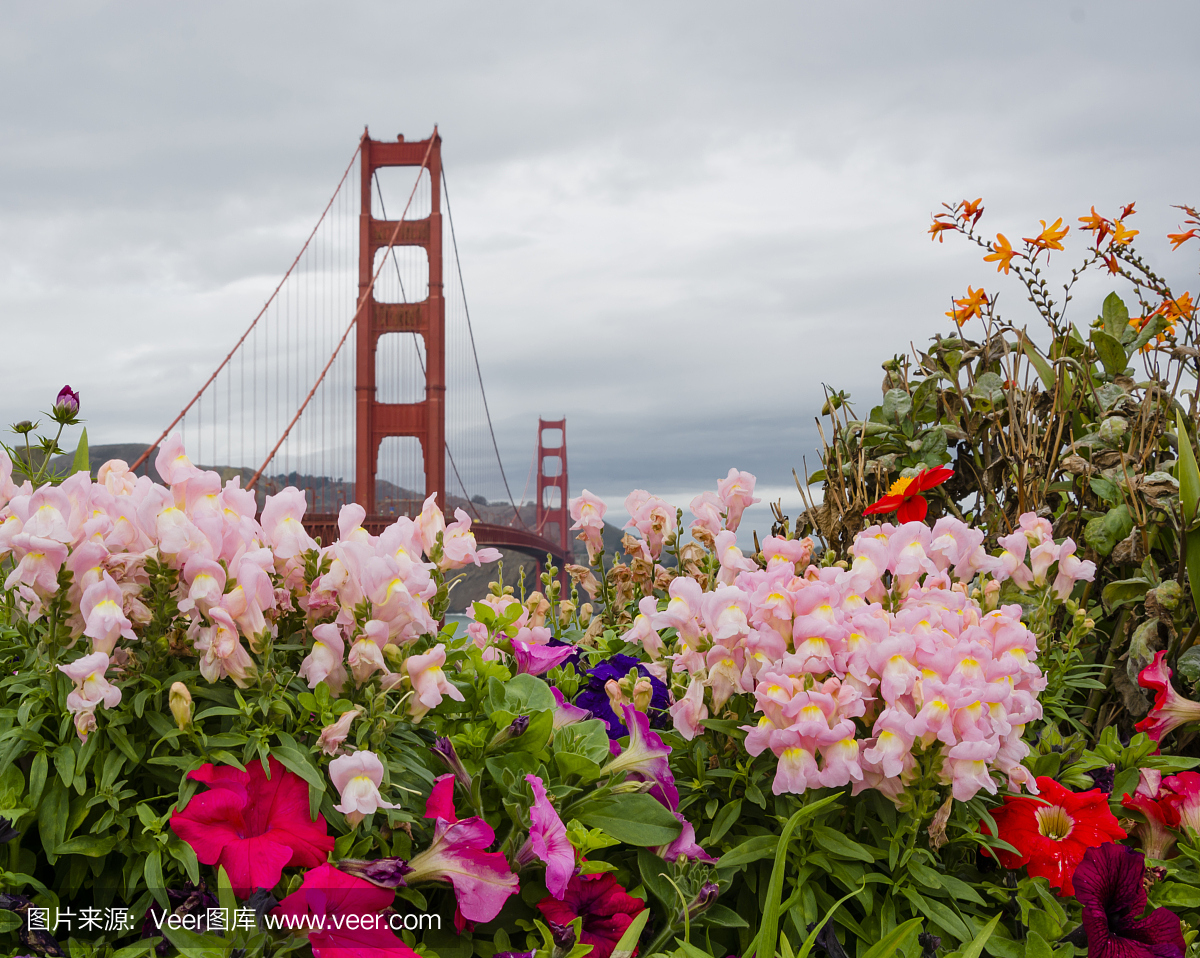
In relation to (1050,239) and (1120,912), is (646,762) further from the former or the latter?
(1050,239)

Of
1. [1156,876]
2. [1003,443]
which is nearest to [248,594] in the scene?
[1156,876]

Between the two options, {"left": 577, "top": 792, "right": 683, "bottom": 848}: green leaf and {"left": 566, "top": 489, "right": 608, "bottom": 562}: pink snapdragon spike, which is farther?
{"left": 566, "top": 489, "right": 608, "bottom": 562}: pink snapdragon spike

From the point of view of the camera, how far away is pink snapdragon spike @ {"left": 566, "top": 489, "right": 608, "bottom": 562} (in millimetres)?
2014

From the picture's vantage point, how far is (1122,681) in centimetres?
219

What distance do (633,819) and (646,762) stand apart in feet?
0.28

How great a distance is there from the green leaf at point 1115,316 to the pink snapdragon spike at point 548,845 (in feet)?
8.64

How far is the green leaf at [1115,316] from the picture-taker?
2951mm

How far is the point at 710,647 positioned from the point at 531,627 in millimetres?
595

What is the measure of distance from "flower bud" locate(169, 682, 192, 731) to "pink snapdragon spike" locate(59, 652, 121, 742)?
0.06 meters

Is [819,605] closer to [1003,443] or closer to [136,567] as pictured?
[136,567]

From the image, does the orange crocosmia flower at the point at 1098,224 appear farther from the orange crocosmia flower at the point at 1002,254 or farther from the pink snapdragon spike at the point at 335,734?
the pink snapdragon spike at the point at 335,734

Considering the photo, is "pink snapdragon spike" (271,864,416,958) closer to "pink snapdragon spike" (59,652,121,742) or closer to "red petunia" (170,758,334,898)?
"red petunia" (170,758,334,898)

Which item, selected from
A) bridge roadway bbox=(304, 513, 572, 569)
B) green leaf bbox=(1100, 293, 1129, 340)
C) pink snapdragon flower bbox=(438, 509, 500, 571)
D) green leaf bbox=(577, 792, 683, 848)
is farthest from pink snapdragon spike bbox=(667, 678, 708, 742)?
bridge roadway bbox=(304, 513, 572, 569)

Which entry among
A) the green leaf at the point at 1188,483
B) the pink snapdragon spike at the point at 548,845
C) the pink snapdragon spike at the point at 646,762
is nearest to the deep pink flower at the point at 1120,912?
the pink snapdragon spike at the point at 646,762
